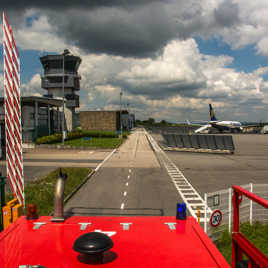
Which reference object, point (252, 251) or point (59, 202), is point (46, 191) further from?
point (252, 251)

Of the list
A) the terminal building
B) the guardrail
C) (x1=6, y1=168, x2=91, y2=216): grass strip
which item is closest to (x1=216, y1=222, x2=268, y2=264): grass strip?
(x1=6, y1=168, x2=91, y2=216): grass strip

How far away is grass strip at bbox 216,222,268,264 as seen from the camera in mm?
8023

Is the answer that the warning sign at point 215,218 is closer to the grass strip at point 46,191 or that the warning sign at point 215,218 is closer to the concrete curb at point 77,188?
the grass strip at point 46,191

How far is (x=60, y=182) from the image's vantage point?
6008mm

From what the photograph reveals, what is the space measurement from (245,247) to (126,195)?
11.8m

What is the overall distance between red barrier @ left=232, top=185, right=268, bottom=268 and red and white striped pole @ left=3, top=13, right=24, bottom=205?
5410mm

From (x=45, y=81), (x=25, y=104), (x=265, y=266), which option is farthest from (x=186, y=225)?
(x=45, y=81)

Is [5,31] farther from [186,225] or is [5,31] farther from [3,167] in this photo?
[3,167]

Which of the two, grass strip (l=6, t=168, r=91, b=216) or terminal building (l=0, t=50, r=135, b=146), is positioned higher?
terminal building (l=0, t=50, r=135, b=146)

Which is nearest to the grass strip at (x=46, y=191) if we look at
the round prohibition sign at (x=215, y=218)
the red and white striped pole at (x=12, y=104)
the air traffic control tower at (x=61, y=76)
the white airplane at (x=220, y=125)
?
the red and white striped pole at (x=12, y=104)

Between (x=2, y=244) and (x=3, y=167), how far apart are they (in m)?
25.3

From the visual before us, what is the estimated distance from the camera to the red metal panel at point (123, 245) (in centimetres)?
357

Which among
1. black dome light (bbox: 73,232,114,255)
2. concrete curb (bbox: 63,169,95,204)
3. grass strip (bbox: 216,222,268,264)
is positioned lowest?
concrete curb (bbox: 63,169,95,204)

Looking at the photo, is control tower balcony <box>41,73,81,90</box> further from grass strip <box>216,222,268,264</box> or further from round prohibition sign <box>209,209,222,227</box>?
round prohibition sign <box>209,209,222,227</box>
